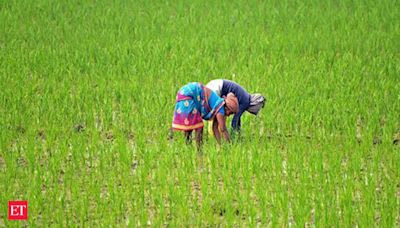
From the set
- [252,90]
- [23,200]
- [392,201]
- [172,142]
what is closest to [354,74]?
[252,90]

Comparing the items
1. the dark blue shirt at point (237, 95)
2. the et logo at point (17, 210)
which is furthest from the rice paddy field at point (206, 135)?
the dark blue shirt at point (237, 95)

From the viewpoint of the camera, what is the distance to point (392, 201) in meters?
5.37

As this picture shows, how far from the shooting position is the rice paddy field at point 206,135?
5504 mm

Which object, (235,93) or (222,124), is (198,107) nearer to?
(222,124)

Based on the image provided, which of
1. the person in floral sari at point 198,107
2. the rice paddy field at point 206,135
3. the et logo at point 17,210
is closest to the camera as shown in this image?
the et logo at point 17,210

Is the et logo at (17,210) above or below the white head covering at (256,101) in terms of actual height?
below

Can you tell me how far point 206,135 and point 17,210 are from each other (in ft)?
6.97

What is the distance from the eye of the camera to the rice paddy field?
18.1ft

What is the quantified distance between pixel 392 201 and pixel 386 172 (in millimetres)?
865

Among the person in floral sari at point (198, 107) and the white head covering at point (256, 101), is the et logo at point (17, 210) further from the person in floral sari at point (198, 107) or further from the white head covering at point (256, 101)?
the white head covering at point (256, 101)

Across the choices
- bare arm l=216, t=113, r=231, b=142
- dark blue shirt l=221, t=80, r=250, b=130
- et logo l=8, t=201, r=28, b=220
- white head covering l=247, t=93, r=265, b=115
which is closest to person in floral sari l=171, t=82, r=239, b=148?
bare arm l=216, t=113, r=231, b=142

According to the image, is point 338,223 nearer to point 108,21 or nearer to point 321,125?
point 321,125

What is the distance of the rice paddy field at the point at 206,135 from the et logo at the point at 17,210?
0.18 ft

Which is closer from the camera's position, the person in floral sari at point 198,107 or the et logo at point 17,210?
the et logo at point 17,210
